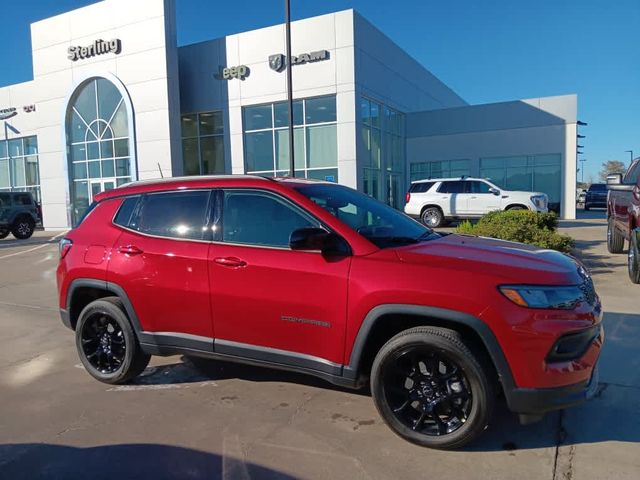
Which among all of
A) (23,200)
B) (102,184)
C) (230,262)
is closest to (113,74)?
(102,184)

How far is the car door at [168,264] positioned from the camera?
383 centimetres

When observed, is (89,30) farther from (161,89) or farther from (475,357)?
(475,357)

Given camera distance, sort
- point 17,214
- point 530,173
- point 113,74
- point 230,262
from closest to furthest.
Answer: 1. point 230,262
2. point 17,214
3. point 113,74
4. point 530,173

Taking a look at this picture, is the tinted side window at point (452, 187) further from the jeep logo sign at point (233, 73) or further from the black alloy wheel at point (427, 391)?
the black alloy wheel at point (427, 391)

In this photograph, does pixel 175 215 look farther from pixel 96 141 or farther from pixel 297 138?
pixel 96 141

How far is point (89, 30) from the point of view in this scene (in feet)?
78.2

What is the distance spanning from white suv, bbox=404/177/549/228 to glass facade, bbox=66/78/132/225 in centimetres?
1394

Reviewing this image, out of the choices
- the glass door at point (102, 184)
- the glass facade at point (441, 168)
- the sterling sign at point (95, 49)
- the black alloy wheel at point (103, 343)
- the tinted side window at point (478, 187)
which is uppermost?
the sterling sign at point (95, 49)

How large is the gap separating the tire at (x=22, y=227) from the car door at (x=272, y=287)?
20.2m

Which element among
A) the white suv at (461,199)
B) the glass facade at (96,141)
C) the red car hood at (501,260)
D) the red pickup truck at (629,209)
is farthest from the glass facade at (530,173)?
the red car hood at (501,260)

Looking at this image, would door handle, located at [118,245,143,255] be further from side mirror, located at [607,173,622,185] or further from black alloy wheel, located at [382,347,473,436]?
side mirror, located at [607,173,622,185]

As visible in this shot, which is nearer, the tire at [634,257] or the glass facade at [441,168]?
the tire at [634,257]

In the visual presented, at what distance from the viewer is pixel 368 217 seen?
12.8ft

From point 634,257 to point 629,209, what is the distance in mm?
857
